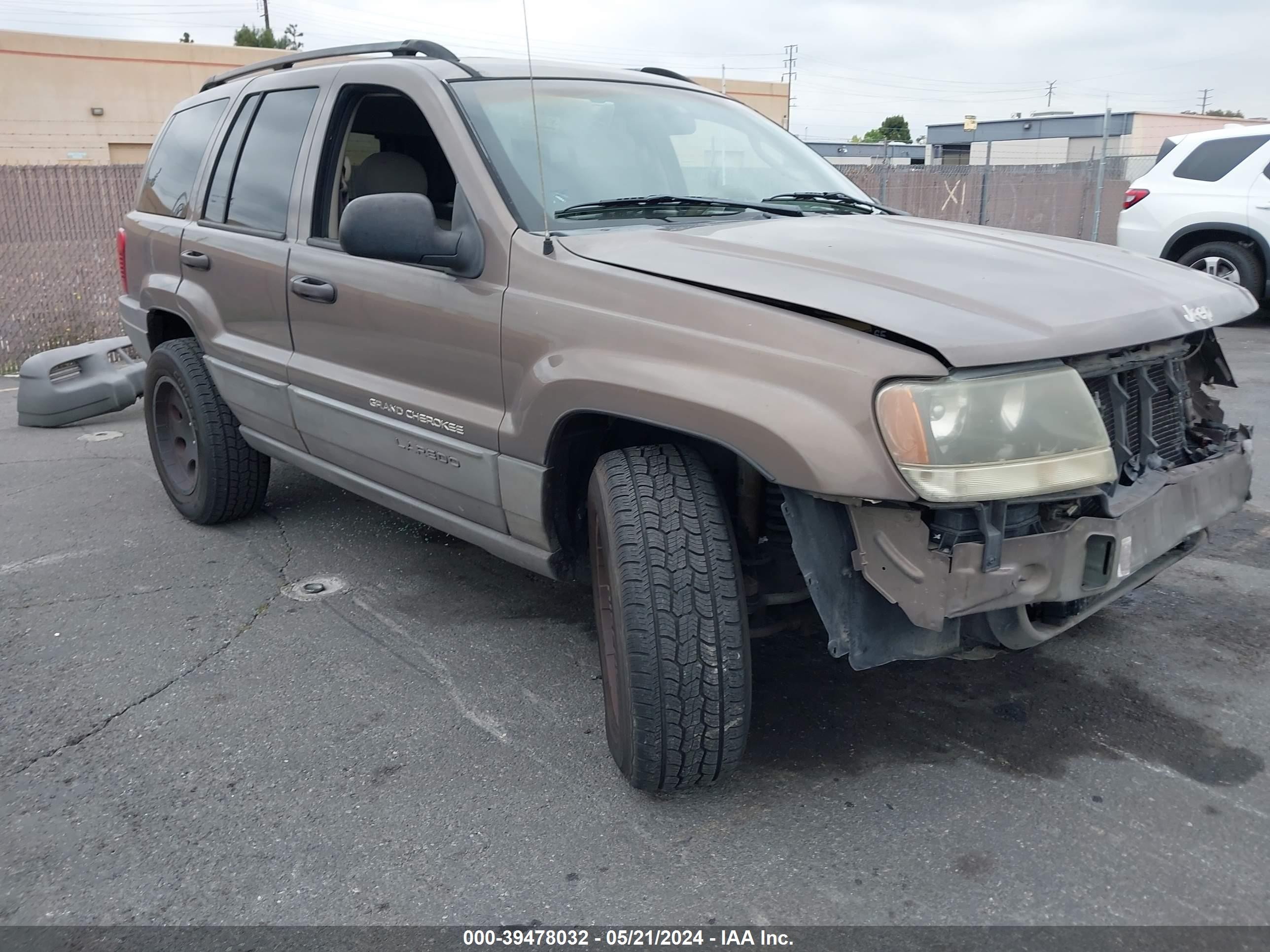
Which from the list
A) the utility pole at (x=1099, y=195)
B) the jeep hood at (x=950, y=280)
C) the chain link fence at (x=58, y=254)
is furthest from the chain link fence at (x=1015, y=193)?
the jeep hood at (x=950, y=280)

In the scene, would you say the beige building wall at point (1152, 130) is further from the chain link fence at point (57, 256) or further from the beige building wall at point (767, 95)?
the chain link fence at point (57, 256)

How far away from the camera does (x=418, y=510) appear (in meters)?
3.41

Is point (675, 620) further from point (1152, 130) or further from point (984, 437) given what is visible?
point (1152, 130)

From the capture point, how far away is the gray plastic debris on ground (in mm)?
6848

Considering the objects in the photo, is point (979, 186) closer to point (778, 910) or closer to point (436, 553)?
point (436, 553)

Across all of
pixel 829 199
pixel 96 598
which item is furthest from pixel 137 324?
pixel 829 199

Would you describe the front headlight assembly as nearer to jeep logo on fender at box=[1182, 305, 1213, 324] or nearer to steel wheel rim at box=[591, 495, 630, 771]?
jeep logo on fender at box=[1182, 305, 1213, 324]

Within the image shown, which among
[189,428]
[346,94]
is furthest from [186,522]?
[346,94]

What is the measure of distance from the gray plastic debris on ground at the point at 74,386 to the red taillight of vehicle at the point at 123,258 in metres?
1.89

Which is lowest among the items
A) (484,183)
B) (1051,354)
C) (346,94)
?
(1051,354)

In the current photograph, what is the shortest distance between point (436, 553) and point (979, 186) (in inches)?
536

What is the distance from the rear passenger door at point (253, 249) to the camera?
381 cm

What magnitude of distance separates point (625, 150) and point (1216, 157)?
8.67 metres

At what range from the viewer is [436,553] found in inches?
172
